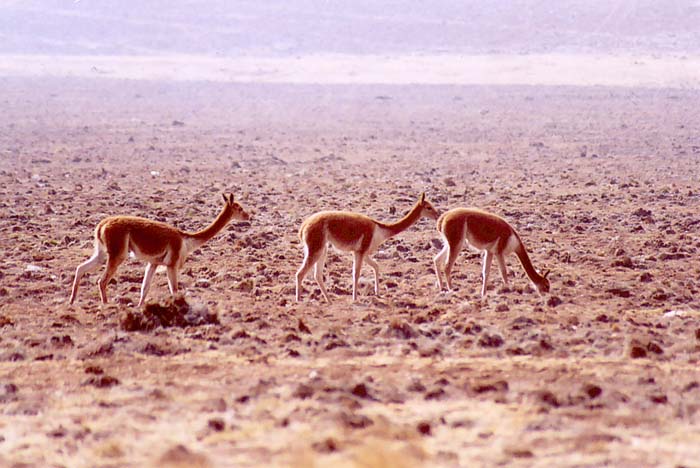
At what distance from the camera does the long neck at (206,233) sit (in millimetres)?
12312

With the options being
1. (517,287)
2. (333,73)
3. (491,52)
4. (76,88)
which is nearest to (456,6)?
(491,52)

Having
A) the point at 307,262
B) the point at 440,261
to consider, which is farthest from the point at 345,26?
the point at 307,262

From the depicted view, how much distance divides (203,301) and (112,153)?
23649mm

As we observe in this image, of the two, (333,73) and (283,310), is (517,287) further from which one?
(333,73)

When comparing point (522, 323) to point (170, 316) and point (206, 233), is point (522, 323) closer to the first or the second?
point (170, 316)

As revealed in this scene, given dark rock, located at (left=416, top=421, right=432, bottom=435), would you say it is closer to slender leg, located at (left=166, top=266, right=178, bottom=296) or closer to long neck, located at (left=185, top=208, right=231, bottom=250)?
slender leg, located at (left=166, top=266, right=178, bottom=296)

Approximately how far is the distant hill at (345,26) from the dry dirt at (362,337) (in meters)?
61.9

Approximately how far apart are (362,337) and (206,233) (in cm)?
291

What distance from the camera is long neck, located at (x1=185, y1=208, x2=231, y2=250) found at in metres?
12.3

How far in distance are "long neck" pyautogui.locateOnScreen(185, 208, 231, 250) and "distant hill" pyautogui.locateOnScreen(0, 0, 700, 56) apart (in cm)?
7257

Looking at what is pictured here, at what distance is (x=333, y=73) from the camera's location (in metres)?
79.6

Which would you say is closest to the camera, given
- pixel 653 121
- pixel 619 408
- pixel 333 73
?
pixel 619 408

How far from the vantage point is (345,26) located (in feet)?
326

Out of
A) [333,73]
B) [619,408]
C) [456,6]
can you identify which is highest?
[456,6]
